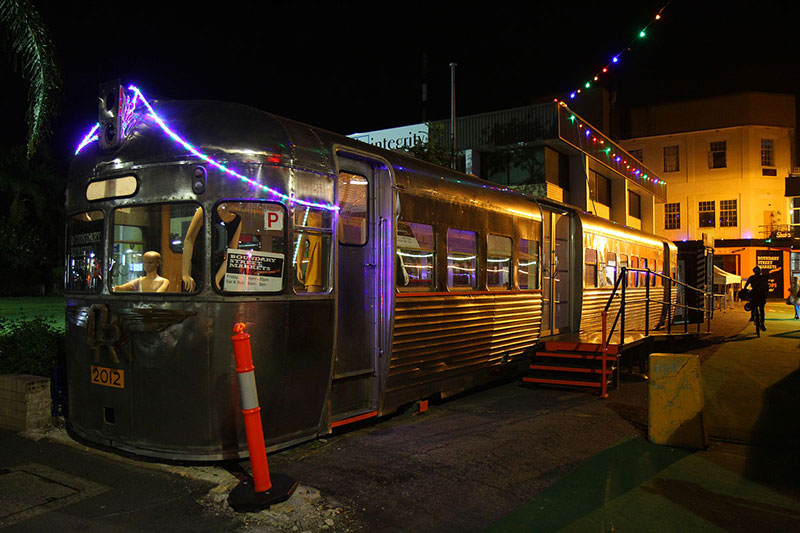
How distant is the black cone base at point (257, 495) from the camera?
4355 mm

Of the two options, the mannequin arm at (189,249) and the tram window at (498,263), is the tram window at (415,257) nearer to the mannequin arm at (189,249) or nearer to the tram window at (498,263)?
the tram window at (498,263)

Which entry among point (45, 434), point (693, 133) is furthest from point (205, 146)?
point (693, 133)

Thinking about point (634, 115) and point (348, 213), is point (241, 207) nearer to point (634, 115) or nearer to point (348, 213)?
point (348, 213)

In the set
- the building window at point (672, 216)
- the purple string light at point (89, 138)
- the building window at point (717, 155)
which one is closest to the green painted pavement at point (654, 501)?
the purple string light at point (89, 138)

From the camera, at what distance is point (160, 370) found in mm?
5141

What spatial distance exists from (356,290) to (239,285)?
58.3 inches

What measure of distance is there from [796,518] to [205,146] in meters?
5.39

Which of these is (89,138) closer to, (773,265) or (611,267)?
(611,267)

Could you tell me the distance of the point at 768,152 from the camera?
39.6 meters

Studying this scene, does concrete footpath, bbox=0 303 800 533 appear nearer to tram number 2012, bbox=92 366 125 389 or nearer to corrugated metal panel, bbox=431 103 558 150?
tram number 2012, bbox=92 366 125 389

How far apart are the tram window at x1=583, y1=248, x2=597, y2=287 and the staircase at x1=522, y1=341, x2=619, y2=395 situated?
2.59 metres

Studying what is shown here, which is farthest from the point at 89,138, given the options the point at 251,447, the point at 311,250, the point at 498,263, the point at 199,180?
the point at 498,263

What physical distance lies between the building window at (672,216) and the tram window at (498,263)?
3635 centimetres

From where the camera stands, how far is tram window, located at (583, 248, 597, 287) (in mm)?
11719
